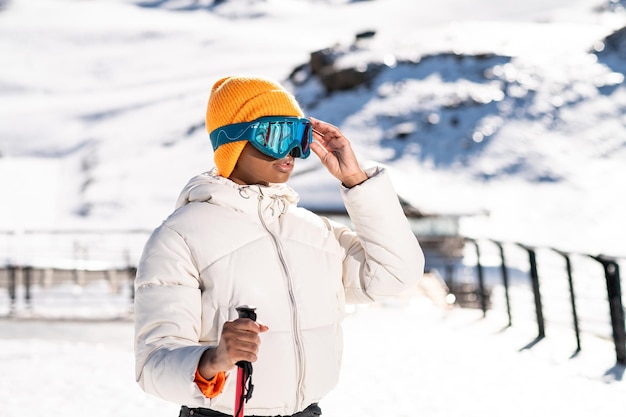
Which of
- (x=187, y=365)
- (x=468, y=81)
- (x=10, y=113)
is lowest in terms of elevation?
(x=10, y=113)

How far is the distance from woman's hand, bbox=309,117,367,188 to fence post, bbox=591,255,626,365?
204 inches

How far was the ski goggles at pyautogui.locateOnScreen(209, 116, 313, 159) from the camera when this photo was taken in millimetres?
2324

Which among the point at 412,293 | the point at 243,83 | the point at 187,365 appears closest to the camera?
the point at 187,365

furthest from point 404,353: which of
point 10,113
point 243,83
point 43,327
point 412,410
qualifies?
point 10,113

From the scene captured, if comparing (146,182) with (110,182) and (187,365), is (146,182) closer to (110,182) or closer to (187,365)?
(110,182)

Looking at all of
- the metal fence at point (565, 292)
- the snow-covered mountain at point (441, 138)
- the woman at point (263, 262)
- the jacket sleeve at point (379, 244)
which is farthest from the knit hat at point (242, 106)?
the snow-covered mountain at point (441, 138)

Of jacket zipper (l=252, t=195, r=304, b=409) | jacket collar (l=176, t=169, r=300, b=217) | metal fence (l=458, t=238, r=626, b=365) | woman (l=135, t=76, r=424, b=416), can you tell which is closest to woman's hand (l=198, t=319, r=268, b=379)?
woman (l=135, t=76, r=424, b=416)

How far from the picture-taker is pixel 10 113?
437 ft

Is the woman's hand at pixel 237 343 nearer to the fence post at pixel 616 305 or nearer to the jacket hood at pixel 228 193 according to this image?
the jacket hood at pixel 228 193

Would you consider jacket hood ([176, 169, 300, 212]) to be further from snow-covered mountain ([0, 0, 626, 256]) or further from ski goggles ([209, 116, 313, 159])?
snow-covered mountain ([0, 0, 626, 256])

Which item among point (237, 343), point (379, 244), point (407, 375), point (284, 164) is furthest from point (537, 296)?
point (237, 343)

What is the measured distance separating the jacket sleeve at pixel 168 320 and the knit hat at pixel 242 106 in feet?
0.91

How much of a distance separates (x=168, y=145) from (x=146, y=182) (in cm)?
1541

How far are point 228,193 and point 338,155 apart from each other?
33 cm
